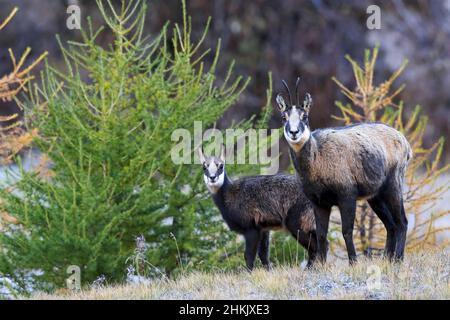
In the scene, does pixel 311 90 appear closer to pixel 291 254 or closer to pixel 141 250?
pixel 291 254

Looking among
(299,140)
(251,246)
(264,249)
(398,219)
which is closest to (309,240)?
(251,246)

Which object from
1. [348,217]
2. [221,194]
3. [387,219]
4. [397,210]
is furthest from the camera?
[221,194]

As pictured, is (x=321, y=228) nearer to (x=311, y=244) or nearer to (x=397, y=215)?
(x=311, y=244)

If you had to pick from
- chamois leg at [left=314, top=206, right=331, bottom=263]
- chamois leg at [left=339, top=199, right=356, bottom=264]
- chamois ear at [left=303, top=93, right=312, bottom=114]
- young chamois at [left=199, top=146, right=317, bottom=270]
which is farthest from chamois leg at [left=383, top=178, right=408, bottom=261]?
chamois ear at [left=303, top=93, right=312, bottom=114]

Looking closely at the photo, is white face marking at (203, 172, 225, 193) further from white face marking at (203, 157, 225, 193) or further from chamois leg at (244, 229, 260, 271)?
chamois leg at (244, 229, 260, 271)

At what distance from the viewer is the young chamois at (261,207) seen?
12.4 m

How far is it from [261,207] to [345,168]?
173 centimetres

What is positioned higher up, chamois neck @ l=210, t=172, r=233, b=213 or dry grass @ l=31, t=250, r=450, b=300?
chamois neck @ l=210, t=172, r=233, b=213

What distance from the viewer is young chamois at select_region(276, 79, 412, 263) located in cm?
1114

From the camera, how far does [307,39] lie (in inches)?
1369

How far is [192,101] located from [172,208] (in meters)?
1.72

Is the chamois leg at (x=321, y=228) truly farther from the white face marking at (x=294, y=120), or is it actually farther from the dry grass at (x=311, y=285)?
the white face marking at (x=294, y=120)

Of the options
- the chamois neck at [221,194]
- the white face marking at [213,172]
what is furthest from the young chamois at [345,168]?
the chamois neck at [221,194]

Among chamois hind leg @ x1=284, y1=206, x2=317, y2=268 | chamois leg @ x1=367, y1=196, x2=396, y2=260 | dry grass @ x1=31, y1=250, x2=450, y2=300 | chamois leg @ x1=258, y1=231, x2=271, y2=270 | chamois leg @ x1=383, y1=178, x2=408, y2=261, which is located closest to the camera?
dry grass @ x1=31, y1=250, x2=450, y2=300
